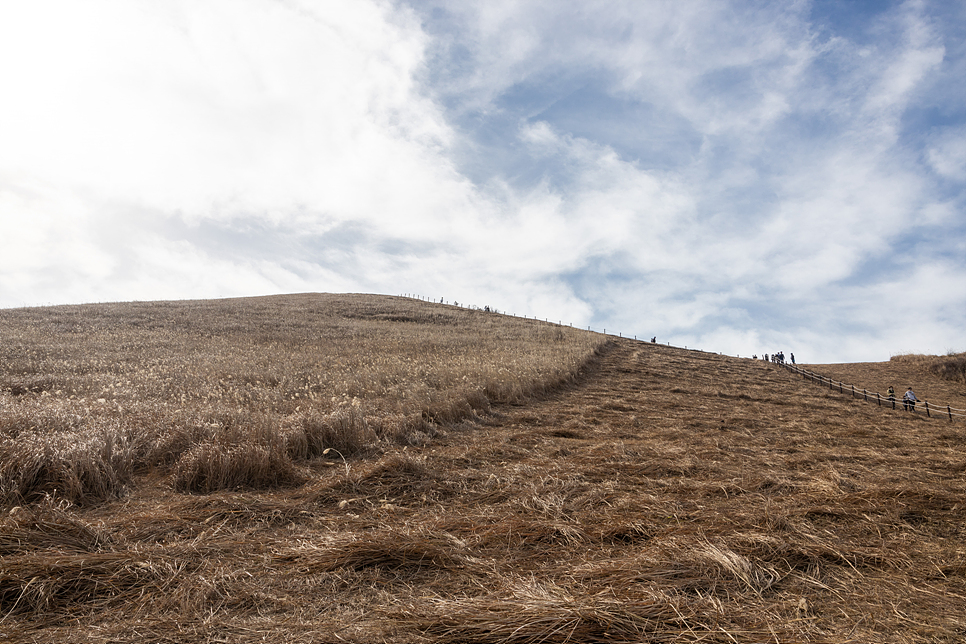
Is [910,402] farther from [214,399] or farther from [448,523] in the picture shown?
[214,399]

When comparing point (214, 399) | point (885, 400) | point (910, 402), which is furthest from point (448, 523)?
point (885, 400)

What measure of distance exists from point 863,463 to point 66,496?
11692mm

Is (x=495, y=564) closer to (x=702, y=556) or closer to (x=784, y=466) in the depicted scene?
(x=702, y=556)

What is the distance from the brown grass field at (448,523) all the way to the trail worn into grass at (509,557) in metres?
0.02

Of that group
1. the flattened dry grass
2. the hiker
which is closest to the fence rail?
the hiker

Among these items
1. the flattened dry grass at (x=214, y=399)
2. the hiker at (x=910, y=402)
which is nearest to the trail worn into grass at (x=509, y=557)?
the flattened dry grass at (x=214, y=399)

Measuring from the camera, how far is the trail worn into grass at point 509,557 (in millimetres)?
2945

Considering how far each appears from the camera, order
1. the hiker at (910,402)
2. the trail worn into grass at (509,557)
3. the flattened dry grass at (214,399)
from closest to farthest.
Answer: the trail worn into grass at (509,557) → the flattened dry grass at (214,399) → the hiker at (910,402)

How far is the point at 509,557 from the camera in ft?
13.1

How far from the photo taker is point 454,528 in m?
4.59

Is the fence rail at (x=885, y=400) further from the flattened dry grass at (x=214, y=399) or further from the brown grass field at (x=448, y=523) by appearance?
the flattened dry grass at (x=214, y=399)

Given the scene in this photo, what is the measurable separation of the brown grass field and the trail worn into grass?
0.02 metres

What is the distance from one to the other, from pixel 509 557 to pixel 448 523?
2.96ft

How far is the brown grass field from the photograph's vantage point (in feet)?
9.88
